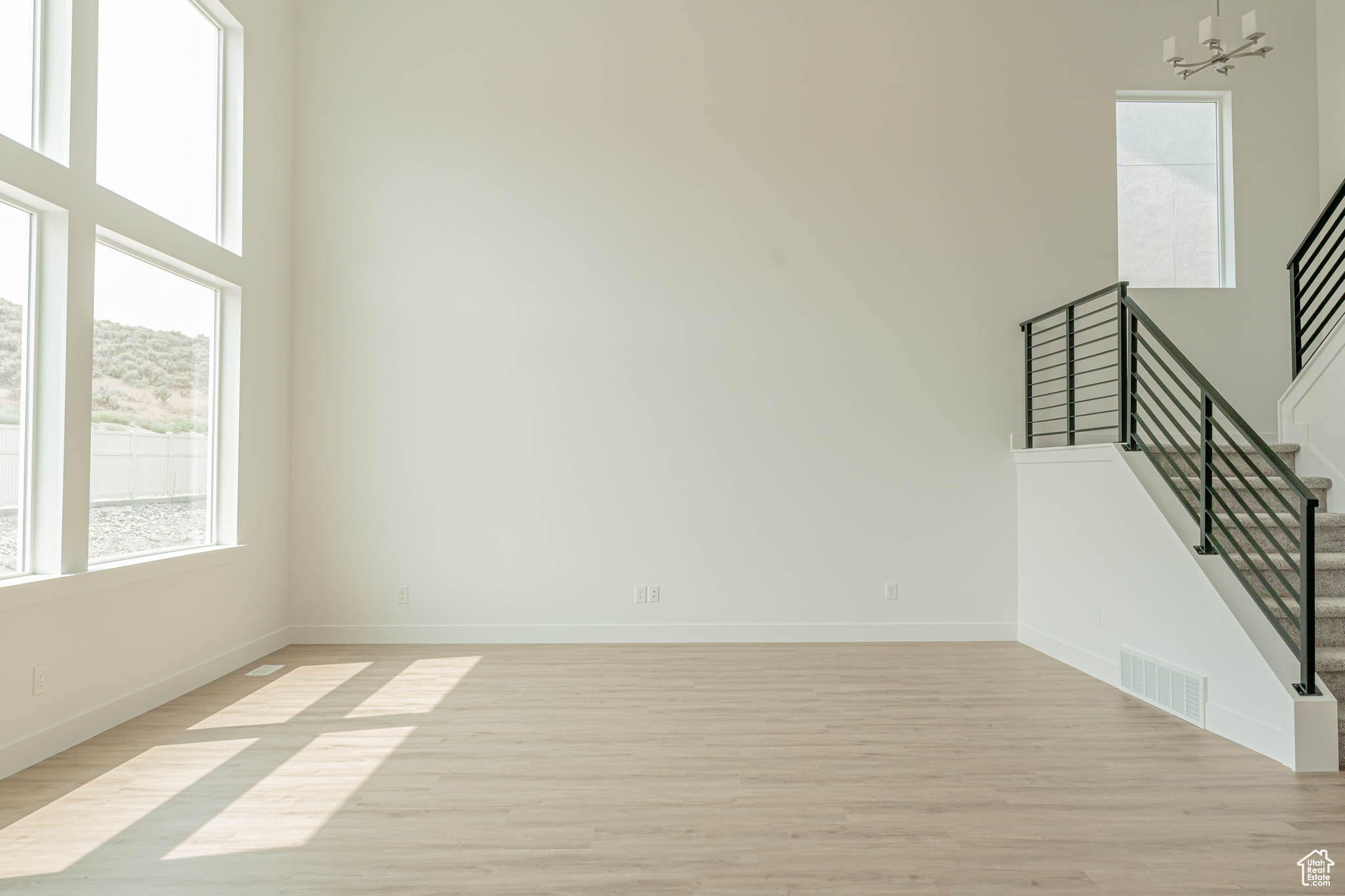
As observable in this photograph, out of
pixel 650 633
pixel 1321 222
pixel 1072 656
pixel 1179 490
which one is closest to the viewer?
pixel 1179 490

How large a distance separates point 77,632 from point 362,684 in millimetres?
1410

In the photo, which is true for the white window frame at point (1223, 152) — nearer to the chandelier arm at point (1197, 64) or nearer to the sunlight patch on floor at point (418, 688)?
the chandelier arm at point (1197, 64)

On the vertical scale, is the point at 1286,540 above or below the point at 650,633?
above

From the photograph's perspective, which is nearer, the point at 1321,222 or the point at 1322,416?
the point at 1322,416

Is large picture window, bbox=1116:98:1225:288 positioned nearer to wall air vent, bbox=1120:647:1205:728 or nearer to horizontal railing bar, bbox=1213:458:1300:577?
horizontal railing bar, bbox=1213:458:1300:577

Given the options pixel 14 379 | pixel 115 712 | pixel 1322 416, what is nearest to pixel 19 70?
pixel 14 379

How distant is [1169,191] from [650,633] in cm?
520

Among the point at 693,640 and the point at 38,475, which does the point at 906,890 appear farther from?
the point at 38,475

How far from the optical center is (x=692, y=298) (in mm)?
5625

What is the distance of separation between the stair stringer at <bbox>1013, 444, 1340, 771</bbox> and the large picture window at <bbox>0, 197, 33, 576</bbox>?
5.35 metres

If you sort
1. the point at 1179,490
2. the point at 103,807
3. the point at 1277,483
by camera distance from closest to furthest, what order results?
the point at 103,807, the point at 1179,490, the point at 1277,483

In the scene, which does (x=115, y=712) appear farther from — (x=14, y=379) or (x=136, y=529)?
(x=14, y=379)

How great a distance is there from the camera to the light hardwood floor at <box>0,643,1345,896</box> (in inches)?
89.7

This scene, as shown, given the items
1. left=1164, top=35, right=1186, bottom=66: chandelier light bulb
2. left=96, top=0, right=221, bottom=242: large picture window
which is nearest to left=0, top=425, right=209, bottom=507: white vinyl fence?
left=96, top=0, right=221, bottom=242: large picture window
